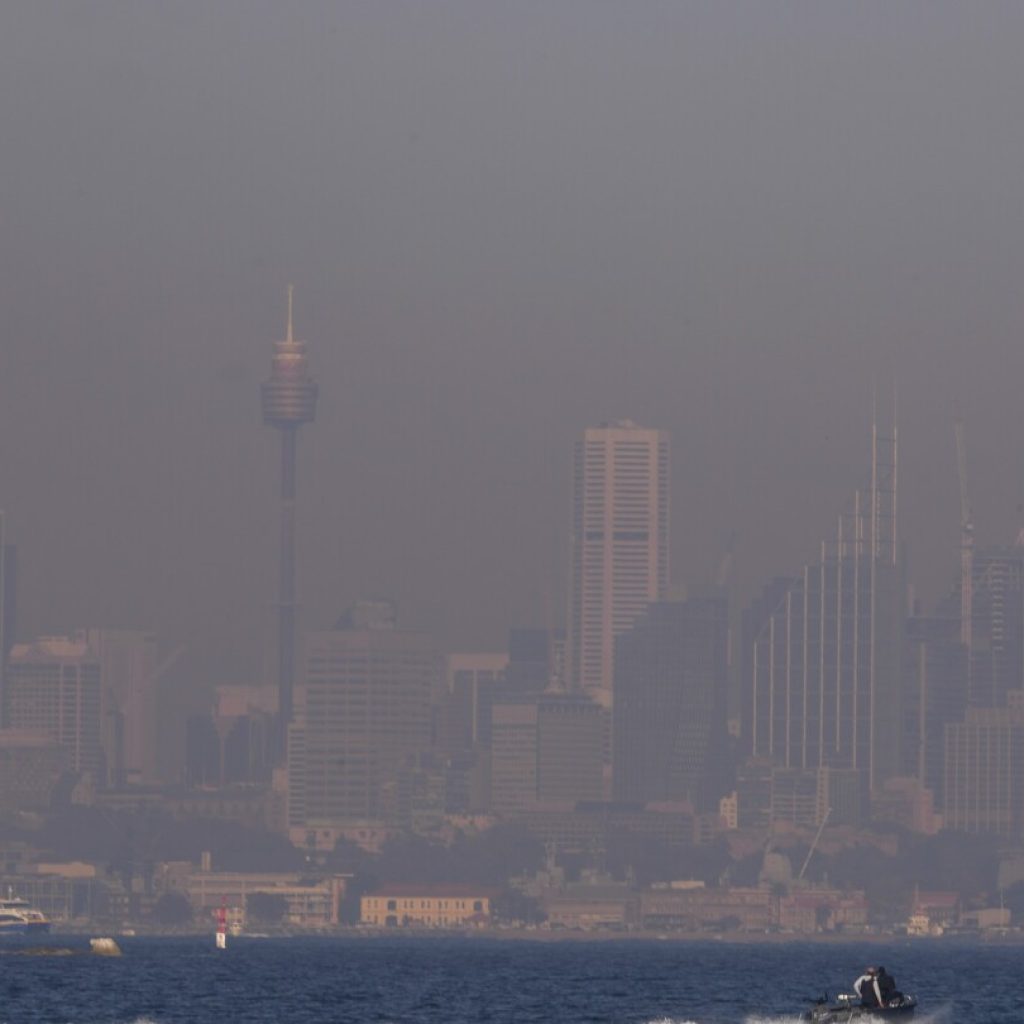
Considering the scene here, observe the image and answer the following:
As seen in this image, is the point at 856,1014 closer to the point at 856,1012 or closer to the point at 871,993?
the point at 856,1012

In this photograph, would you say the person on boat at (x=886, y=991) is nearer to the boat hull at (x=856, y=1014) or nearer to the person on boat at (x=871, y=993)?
the person on boat at (x=871, y=993)

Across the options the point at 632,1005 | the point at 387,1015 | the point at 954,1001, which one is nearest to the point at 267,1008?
the point at 387,1015

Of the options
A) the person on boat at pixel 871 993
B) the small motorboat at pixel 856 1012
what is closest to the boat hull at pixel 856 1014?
the small motorboat at pixel 856 1012

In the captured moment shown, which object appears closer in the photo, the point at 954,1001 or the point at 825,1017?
the point at 825,1017

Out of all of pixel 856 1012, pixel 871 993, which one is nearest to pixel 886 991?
pixel 871 993

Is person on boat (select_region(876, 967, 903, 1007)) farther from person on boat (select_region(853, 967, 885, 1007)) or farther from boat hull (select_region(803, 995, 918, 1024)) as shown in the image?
boat hull (select_region(803, 995, 918, 1024))

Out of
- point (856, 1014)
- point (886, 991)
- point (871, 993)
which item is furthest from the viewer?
point (886, 991)

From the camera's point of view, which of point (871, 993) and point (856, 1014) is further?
point (871, 993)

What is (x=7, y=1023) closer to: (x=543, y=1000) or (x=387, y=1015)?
Answer: (x=387, y=1015)
